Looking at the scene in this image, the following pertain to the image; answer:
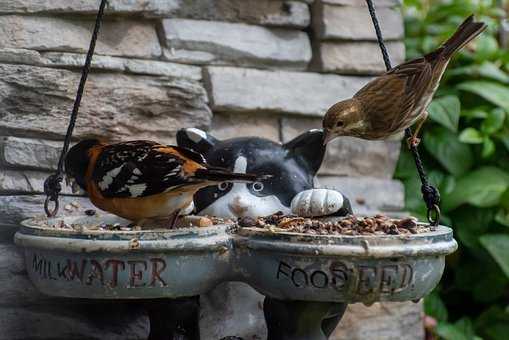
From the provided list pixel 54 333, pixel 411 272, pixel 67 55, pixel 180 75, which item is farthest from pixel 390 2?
pixel 54 333

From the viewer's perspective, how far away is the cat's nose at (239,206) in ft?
6.01

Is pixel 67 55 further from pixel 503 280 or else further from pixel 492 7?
pixel 492 7

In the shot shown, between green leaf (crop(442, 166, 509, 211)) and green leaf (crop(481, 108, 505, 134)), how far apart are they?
132 mm

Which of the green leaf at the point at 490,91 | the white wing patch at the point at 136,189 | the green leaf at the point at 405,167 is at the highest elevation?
the green leaf at the point at 490,91

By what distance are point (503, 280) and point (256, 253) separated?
1.59 meters

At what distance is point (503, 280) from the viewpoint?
2895 mm

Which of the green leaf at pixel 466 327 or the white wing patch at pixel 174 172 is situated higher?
the white wing patch at pixel 174 172

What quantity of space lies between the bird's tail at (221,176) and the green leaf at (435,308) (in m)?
1.37

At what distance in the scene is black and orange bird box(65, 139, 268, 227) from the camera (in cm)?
161

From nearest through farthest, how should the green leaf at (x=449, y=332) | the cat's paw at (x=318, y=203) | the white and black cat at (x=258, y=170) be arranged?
the cat's paw at (x=318, y=203) < the white and black cat at (x=258, y=170) < the green leaf at (x=449, y=332)

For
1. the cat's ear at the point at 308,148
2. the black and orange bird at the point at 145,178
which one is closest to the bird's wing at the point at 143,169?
the black and orange bird at the point at 145,178

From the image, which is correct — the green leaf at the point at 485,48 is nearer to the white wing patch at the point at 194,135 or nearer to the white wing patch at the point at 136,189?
the white wing patch at the point at 194,135

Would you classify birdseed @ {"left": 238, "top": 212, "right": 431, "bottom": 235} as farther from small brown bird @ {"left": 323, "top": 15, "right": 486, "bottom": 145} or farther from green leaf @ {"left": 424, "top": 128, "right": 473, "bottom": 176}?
green leaf @ {"left": 424, "top": 128, "right": 473, "bottom": 176}

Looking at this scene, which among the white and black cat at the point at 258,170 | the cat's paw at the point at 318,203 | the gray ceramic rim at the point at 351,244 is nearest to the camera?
the gray ceramic rim at the point at 351,244
